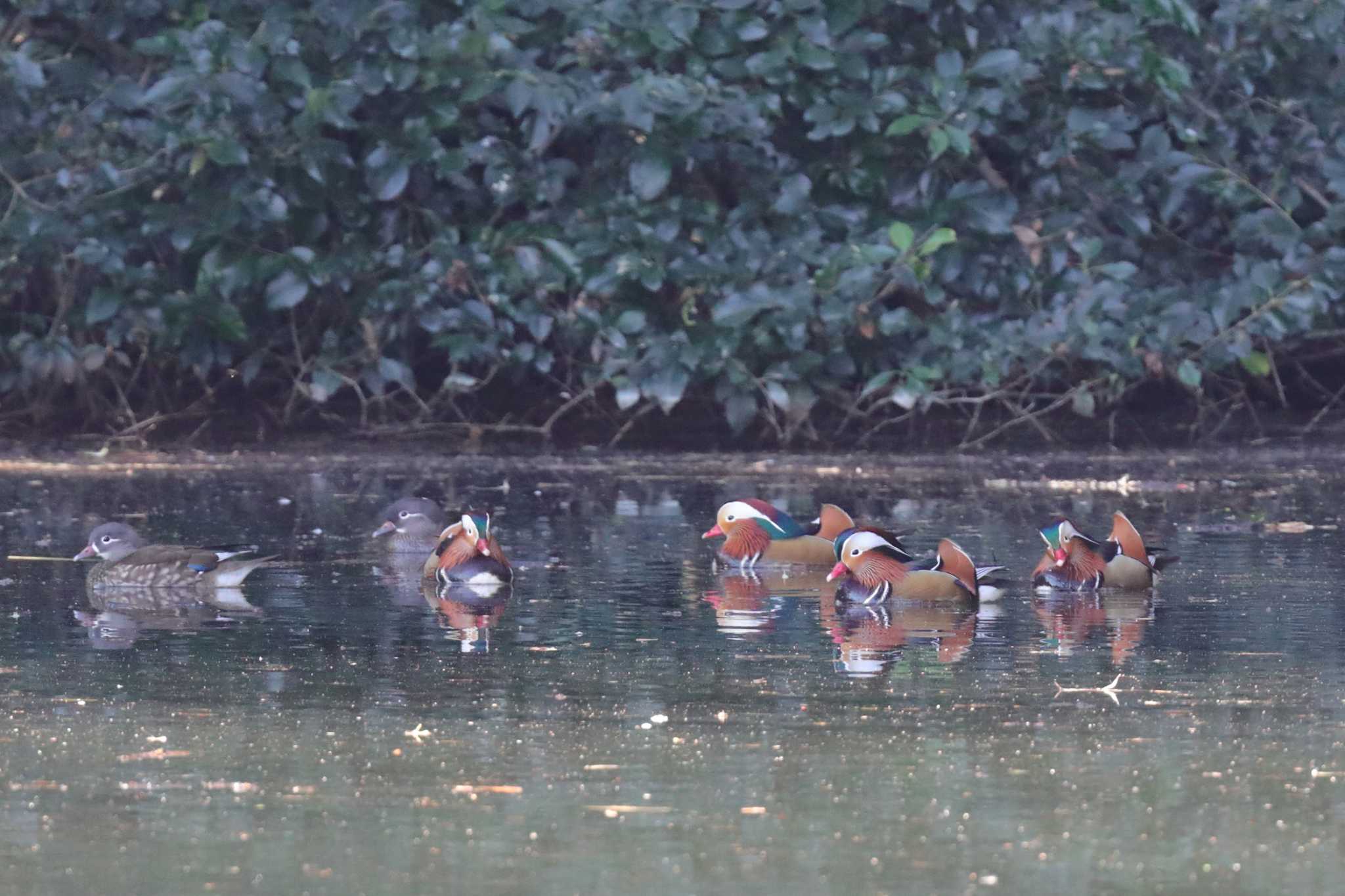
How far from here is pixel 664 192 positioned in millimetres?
13555

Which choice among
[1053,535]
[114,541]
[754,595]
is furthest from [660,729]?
[114,541]

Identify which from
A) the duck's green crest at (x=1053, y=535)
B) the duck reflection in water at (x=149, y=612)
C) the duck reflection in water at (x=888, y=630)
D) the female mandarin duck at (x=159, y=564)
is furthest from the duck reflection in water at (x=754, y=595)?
the female mandarin duck at (x=159, y=564)

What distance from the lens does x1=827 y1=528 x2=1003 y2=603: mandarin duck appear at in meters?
7.77

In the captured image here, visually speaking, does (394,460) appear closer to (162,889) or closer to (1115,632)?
(1115,632)

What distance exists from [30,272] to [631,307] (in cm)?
351

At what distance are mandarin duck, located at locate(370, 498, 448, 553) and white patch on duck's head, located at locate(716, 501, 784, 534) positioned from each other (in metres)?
1.07

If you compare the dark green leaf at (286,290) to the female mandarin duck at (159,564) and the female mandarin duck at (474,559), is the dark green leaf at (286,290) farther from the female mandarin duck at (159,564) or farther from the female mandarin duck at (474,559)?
the female mandarin duck at (474,559)

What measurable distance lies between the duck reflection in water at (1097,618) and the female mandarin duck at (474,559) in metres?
1.79

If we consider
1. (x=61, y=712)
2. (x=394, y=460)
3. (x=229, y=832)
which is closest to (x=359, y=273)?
(x=394, y=460)

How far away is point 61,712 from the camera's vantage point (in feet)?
18.7

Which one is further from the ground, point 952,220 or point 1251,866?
point 952,220

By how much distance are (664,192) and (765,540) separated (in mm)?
4907

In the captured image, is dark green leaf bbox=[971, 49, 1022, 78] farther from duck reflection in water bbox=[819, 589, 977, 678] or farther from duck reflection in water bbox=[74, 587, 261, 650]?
duck reflection in water bbox=[74, 587, 261, 650]

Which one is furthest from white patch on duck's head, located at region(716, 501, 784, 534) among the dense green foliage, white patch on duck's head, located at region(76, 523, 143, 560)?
the dense green foliage
